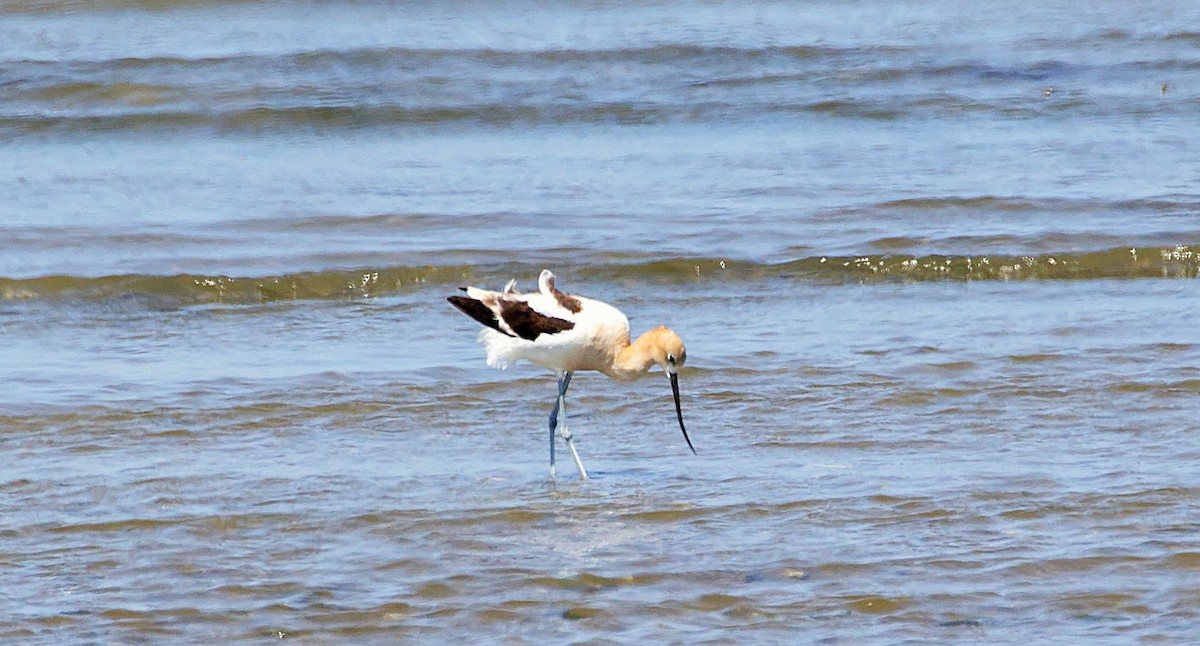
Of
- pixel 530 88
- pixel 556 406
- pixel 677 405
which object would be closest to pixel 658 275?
pixel 556 406

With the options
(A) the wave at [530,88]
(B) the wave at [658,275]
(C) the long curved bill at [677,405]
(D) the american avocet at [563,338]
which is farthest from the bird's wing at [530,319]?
(A) the wave at [530,88]

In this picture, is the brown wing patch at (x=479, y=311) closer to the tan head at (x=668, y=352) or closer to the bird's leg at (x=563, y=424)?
the bird's leg at (x=563, y=424)

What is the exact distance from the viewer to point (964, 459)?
239 inches

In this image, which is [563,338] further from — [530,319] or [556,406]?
[556,406]

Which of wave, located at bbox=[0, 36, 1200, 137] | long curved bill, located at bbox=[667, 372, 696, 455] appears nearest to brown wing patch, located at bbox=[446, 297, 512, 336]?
long curved bill, located at bbox=[667, 372, 696, 455]

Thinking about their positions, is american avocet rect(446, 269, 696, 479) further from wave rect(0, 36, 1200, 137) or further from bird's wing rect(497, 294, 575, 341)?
wave rect(0, 36, 1200, 137)

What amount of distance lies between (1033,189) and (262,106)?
700 centimetres

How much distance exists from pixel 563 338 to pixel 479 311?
331mm

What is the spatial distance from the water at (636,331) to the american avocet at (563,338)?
32 centimetres

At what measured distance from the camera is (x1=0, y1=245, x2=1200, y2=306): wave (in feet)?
30.4

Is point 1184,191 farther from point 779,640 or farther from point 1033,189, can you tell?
point 779,640

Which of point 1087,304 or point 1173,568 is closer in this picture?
point 1173,568

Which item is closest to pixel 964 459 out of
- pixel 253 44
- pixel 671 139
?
pixel 671 139

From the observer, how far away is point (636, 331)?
331 inches
